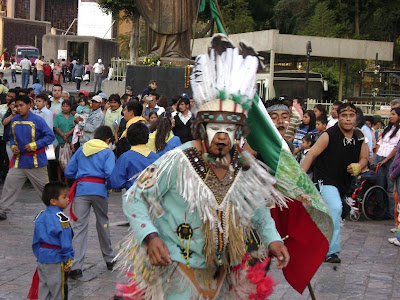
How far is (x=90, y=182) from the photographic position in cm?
799

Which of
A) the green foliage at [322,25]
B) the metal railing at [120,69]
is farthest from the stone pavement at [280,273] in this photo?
the green foliage at [322,25]

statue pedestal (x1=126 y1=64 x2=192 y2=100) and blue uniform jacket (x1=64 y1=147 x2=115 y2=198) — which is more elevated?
statue pedestal (x1=126 y1=64 x2=192 y2=100)

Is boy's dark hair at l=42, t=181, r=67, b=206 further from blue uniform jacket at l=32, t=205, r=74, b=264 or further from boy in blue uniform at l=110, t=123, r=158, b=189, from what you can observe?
boy in blue uniform at l=110, t=123, r=158, b=189

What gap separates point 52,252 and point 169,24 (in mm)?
15034

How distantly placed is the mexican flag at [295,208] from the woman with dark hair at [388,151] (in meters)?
6.96

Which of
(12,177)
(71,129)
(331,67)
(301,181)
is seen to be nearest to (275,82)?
(331,67)

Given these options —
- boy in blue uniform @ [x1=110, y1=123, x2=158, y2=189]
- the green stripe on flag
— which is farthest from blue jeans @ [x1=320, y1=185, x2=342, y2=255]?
the green stripe on flag

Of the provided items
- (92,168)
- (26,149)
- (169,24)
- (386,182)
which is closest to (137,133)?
(92,168)

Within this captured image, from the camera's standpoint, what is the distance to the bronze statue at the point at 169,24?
814 inches

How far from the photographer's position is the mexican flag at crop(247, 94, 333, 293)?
5.04 m

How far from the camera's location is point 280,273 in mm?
8500

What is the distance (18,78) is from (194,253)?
39.1m

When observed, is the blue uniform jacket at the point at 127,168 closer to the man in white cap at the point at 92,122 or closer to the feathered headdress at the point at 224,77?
the feathered headdress at the point at 224,77

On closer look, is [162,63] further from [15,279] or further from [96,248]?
[15,279]
